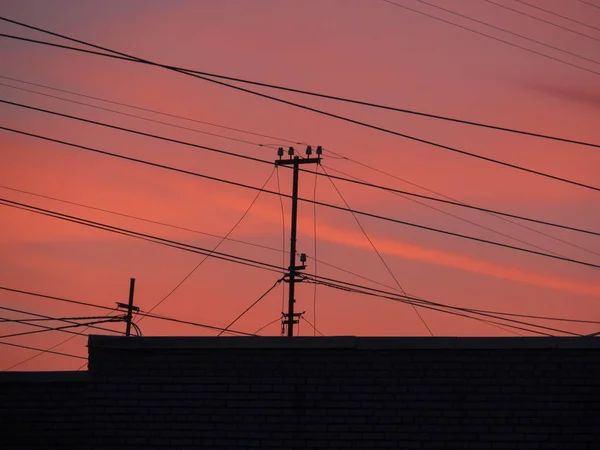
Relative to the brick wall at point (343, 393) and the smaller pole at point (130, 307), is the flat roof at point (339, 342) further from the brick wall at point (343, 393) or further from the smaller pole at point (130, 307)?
the smaller pole at point (130, 307)

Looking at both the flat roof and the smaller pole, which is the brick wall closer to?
the flat roof

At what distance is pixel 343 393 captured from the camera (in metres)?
15.9

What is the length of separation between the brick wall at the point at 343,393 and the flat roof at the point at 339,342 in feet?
0.05

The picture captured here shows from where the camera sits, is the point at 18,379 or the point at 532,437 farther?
the point at 18,379

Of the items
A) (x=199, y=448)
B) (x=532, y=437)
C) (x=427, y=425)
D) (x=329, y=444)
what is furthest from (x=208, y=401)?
(x=532, y=437)

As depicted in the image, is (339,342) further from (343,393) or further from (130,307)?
(130,307)

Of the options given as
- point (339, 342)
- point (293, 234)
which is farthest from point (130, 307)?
point (339, 342)

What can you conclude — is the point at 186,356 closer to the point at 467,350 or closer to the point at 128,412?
the point at 128,412

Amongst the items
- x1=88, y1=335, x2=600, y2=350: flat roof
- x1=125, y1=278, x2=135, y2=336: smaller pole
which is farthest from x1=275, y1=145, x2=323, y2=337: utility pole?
x1=88, y1=335, x2=600, y2=350: flat roof

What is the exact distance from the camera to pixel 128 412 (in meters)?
16.2

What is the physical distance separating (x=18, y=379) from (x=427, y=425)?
22.9ft

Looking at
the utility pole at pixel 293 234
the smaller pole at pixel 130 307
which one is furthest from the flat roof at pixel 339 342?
the smaller pole at pixel 130 307

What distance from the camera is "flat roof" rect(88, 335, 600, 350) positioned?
15.7 meters

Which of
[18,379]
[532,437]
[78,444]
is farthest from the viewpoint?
[18,379]
